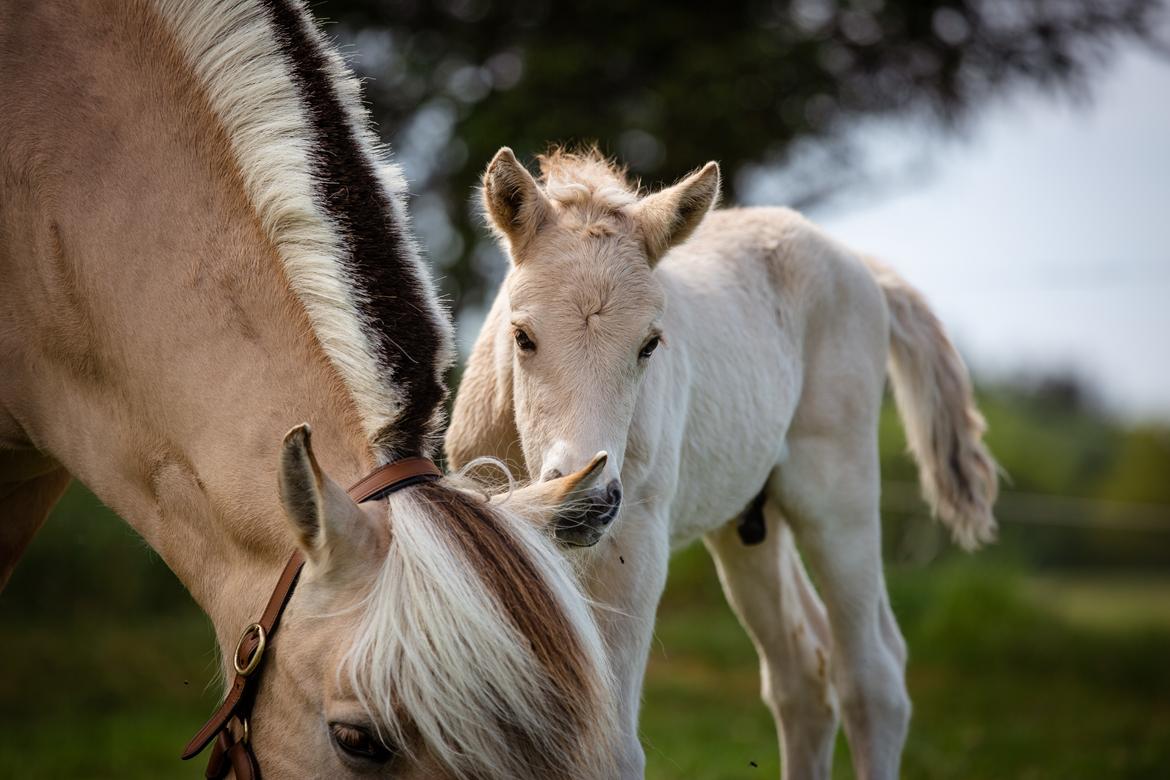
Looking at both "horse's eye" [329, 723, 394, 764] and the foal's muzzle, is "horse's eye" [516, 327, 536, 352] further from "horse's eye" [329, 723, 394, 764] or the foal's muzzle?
"horse's eye" [329, 723, 394, 764]

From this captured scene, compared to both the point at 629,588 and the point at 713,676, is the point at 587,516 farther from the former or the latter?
the point at 713,676

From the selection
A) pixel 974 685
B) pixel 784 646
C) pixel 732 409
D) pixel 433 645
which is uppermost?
pixel 433 645

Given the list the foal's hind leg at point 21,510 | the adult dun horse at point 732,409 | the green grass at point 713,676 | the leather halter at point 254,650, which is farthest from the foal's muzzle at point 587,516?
the green grass at point 713,676

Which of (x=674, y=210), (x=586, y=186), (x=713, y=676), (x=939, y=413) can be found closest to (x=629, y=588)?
(x=674, y=210)

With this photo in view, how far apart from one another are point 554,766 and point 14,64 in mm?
1996

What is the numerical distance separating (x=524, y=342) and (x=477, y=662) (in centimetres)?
148

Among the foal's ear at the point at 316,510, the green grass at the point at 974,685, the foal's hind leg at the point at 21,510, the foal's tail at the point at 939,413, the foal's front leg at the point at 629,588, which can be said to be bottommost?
the green grass at the point at 974,685

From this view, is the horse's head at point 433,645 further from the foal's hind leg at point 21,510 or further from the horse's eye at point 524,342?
the foal's hind leg at point 21,510

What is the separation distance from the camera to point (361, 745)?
5.86 feet

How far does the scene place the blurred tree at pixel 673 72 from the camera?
8938 millimetres

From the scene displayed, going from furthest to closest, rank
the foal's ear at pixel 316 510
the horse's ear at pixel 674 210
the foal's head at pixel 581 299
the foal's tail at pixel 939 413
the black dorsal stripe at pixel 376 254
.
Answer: the foal's tail at pixel 939 413
the horse's ear at pixel 674 210
the foal's head at pixel 581 299
the black dorsal stripe at pixel 376 254
the foal's ear at pixel 316 510

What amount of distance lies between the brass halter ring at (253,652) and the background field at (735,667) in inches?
Answer: 100

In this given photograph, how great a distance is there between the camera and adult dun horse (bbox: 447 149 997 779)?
3023 mm

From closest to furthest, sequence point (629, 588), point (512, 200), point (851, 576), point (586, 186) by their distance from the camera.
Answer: point (629, 588) → point (512, 200) → point (586, 186) → point (851, 576)
